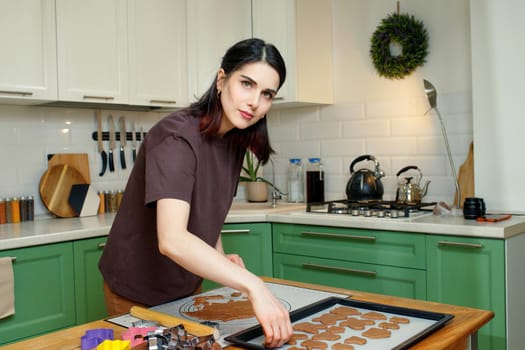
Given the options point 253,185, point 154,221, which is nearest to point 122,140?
point 253,185

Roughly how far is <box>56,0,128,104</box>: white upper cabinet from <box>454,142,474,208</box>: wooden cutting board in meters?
1.90

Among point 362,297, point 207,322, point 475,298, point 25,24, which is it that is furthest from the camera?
point 25,24

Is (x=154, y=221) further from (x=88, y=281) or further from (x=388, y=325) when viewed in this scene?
(x=88, y=281)

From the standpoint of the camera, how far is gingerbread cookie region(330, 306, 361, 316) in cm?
138

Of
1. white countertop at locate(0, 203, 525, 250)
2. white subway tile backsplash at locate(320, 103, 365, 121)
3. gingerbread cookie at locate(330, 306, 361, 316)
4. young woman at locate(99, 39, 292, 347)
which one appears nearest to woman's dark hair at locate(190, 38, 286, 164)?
young woman at locate(99, 39, 292, 347)

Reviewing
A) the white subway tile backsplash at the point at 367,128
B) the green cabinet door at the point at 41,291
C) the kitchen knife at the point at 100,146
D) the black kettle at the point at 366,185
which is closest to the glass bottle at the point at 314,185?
the white subway tile backsplash at the point at 367,128

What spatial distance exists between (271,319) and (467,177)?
2.17 meters

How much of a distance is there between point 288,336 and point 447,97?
234cm

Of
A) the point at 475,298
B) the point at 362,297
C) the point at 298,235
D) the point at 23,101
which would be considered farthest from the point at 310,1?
the point at 362,297

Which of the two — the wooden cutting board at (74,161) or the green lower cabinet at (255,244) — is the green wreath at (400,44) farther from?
the wooden cutting board at (74,161)

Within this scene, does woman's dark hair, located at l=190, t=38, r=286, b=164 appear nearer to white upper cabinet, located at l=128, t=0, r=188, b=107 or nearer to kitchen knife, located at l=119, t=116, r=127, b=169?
white upper cabinet, located at l=128, t=0, r=188, b=107

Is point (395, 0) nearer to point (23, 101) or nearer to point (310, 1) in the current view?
point (310, 1)

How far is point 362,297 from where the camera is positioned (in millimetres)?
1525

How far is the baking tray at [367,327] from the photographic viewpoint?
3.80 ft
